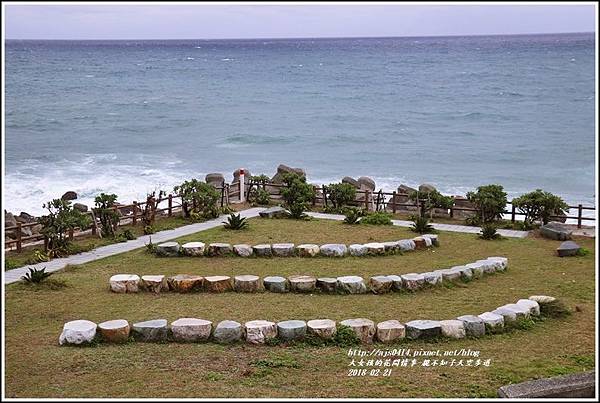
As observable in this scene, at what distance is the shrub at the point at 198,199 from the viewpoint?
20094 millimetres

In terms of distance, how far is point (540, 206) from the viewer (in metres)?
19.4

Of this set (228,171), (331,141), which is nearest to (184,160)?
(228,171)

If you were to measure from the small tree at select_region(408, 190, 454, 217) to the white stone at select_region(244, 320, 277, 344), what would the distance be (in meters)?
10.9

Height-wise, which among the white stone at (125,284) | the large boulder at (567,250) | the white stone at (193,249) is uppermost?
the large boulder at (567,250)

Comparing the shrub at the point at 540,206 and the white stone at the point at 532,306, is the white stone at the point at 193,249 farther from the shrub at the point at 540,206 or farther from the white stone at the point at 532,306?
the shrub at the point at 540,206

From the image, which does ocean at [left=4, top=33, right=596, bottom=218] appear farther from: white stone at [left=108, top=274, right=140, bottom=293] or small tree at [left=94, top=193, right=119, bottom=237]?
white stone at [left=108, top=274, right=140, bottom=293]

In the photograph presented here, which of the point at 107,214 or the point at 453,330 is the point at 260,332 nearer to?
the point at 453,330

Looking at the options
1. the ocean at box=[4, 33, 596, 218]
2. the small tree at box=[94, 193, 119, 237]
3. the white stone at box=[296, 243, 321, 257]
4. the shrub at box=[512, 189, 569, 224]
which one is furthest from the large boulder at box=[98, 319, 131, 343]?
the ocean at box=[4, 33, 596, 218]

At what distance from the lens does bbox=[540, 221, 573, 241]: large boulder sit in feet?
58.7

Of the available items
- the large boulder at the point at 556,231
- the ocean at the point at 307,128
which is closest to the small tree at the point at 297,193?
the large boulder at the point at 556,231

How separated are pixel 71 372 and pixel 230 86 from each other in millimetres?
75752

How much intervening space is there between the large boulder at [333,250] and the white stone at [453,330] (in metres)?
5.26

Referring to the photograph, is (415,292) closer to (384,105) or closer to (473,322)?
(473,322)

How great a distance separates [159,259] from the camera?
15.7 metres
